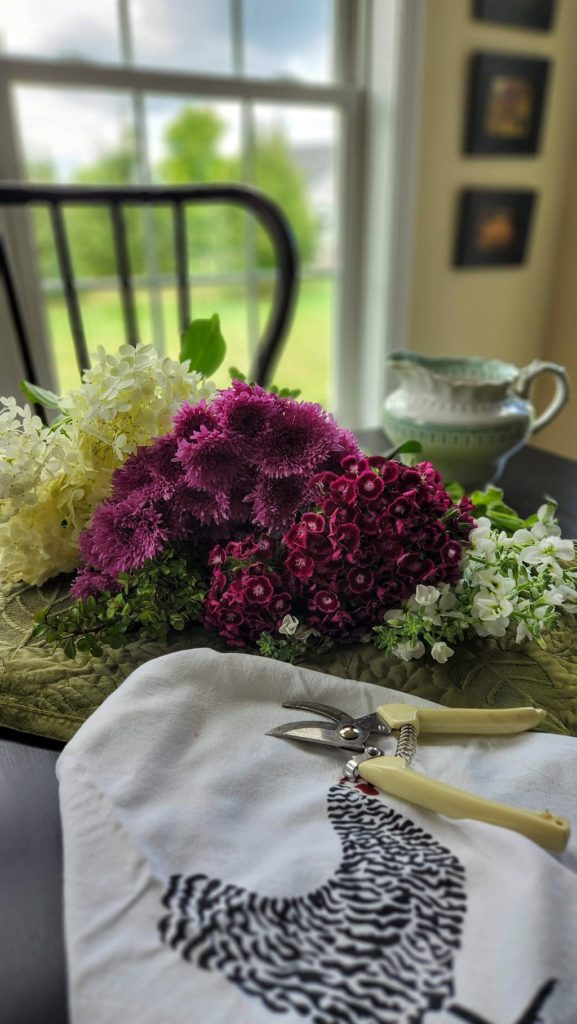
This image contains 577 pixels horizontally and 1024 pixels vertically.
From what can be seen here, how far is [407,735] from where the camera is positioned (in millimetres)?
402

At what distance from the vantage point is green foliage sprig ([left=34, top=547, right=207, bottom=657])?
1.58ft

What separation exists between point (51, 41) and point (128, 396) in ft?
4.44

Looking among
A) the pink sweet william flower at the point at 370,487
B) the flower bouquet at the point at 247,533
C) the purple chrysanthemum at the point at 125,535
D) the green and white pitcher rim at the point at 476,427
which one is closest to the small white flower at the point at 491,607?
the flower bouquet at the point at 247,533

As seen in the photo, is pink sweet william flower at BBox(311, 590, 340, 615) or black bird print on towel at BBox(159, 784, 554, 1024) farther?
pink sweet william flower at BBox(311, 590, 340, 615)

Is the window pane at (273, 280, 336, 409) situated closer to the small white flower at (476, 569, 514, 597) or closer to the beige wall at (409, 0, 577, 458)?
the beige wall at (409, 0, 577, 458)

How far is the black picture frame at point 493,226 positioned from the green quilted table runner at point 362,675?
168 centimetres

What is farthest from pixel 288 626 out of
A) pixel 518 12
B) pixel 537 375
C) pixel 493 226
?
pixel 518 12

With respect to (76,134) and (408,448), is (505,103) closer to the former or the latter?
(76,134)

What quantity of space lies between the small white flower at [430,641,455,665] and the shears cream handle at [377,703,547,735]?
0.05m

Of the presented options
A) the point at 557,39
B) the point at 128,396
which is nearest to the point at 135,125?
the point at 557,39

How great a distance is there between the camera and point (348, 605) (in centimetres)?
49

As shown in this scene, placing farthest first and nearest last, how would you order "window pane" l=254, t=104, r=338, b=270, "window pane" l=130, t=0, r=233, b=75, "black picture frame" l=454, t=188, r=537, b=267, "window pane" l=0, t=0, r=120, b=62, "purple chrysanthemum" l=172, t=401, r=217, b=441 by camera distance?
1. "black picture frame" l=454, t=188, r=537, b=267
2. "window pane" l=254, t=104, r=338, b=270
3. "window pane" l=130, t=0, r=233, b=75
4. "window pane" l=0, t=0, r=120, b=62
5. "purple chrysanthemum" l=172, t=401, r=217, b=441

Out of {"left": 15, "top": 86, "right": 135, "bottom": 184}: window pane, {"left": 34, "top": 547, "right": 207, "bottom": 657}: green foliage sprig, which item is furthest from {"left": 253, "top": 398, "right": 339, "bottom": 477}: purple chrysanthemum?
{"left": 15, "top": 86, "right": 135, "bottom": 184}: window pane

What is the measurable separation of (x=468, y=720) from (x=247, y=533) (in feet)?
0.72
